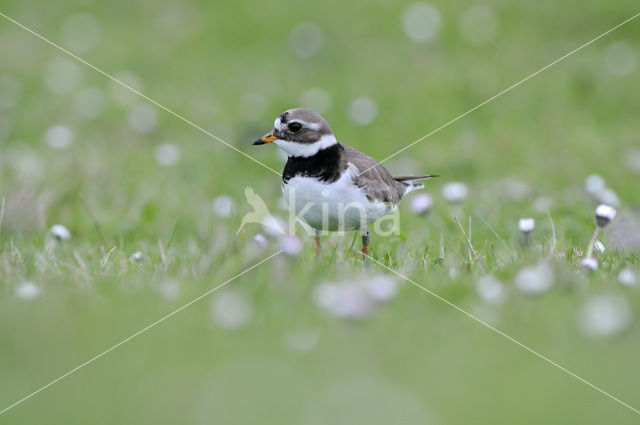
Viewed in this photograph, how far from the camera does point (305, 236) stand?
594 cm

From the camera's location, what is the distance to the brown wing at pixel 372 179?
5.05 meters

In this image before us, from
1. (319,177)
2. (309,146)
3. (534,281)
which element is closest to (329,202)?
(319,177)

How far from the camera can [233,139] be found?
934 cm

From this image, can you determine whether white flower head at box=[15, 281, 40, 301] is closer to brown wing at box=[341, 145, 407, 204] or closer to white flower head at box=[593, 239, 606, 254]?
brown wing at box=[341, 145, 407, 204]

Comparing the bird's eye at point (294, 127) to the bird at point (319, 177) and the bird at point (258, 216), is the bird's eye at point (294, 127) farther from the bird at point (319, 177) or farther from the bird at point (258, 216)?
the bird at point (258, 216)

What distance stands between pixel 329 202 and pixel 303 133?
0.47m

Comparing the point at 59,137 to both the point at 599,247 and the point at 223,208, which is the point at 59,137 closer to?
the point at 223,208

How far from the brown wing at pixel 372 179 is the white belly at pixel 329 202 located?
67mm

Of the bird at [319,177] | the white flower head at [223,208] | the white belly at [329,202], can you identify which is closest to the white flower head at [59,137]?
the white flower head at [223,208]

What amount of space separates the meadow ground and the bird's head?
655 millimetres

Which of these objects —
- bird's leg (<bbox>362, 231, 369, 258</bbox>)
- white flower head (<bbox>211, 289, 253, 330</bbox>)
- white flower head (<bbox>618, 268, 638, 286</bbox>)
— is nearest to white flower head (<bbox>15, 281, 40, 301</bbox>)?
white flower head (<bbox>211, 289, 253, 330</bbox>)

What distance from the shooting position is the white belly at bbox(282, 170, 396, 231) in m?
4.82

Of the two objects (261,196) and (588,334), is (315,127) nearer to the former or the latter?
(588,334)

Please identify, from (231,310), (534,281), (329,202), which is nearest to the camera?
(231,310)
